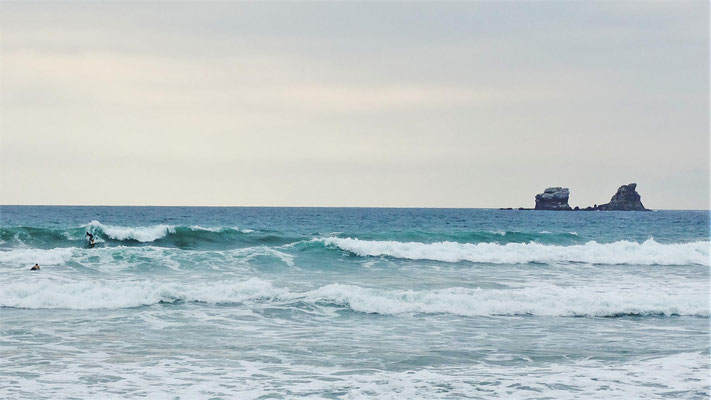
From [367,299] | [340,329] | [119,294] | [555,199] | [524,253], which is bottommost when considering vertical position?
[340,329]

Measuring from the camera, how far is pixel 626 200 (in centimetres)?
15262

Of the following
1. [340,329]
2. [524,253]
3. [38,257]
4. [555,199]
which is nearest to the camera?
[340,329]

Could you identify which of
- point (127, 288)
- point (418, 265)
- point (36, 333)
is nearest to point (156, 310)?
point (127, 288)

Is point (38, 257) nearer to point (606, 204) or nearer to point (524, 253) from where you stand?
point (524, 253)

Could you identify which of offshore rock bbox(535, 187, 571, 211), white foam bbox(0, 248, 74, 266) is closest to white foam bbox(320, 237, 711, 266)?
white foam bbox(0, 248, 74, 266)

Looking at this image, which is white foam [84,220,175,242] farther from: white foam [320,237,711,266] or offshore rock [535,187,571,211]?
offshore rock [535,187,571,211]

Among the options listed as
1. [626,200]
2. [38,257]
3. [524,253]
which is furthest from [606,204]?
[38,257]

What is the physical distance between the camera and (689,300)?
61.1 ft

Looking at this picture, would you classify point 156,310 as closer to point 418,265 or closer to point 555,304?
point 555,304

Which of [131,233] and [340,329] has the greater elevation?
[131,233]

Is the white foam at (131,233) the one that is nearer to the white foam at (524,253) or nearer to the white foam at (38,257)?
the white foam at (38,257)

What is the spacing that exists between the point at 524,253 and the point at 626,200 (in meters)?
132

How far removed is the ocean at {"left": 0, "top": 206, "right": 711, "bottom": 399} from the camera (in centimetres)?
1098

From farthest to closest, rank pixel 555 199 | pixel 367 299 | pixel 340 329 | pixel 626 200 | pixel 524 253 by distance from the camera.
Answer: pixel 626 200, pixel 555 199, pixel 524 253, pixel 367 299, pixel 340 329
